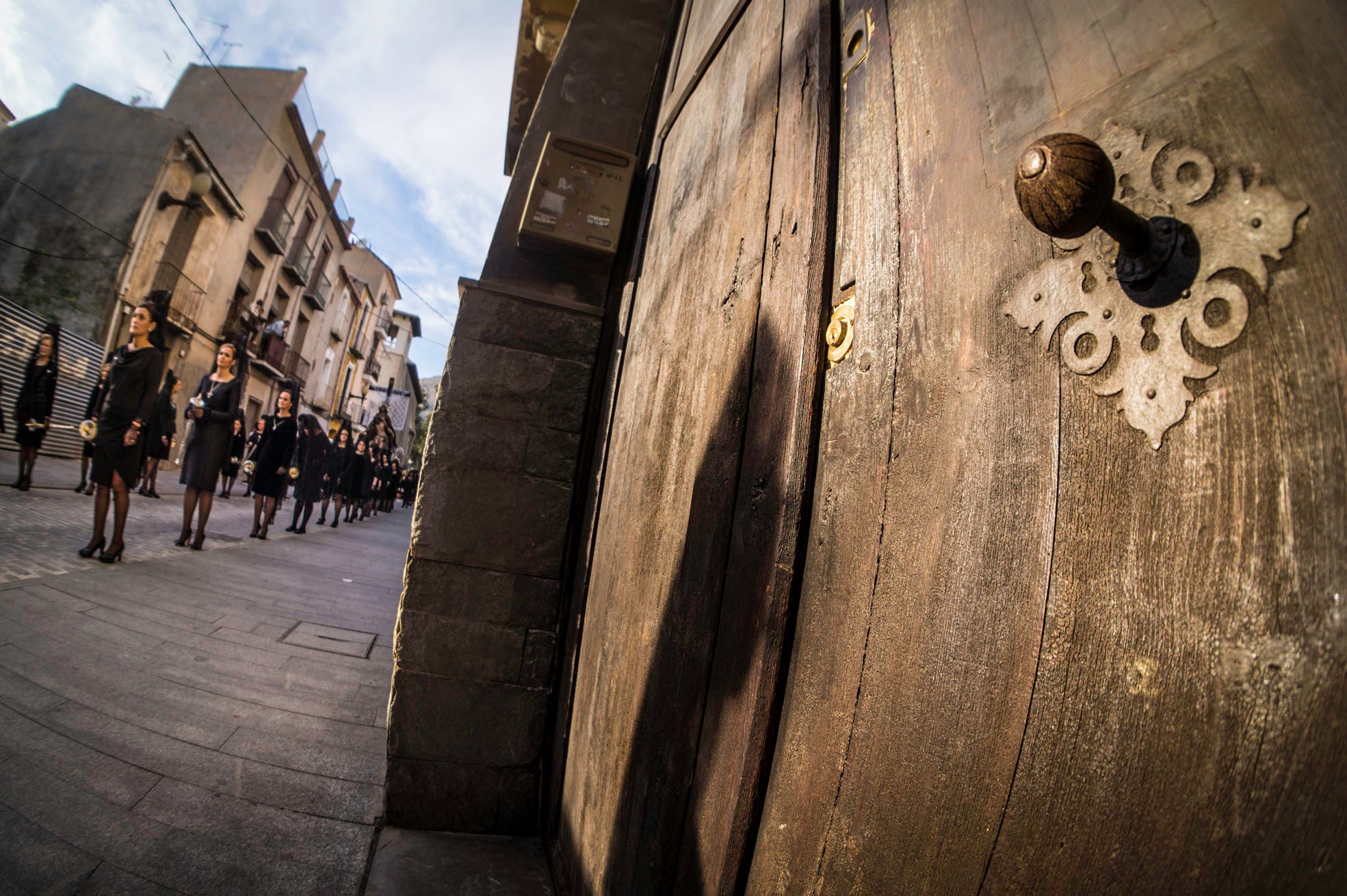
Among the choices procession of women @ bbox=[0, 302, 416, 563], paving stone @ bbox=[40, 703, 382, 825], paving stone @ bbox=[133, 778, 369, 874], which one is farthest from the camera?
procession of women @ bbox=[0, 302, 416, 563]

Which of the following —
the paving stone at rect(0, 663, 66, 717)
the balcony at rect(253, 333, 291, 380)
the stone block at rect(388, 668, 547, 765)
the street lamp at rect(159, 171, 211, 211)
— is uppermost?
the street lamp at rect(159, 171, 211, 211)

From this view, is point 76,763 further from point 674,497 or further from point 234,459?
point 234,459

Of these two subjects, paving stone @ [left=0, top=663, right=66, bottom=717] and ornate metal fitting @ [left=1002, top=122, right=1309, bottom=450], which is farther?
paving stone @ [left=0, top=663, right=66, bottom=717]

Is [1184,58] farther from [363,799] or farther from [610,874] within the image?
[363,799]

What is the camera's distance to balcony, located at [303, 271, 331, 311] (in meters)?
23.3

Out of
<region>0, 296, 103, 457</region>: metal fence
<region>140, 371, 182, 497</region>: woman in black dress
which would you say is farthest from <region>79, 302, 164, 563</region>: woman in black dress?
<region>0, 296, 103, 457</region>: metal fence

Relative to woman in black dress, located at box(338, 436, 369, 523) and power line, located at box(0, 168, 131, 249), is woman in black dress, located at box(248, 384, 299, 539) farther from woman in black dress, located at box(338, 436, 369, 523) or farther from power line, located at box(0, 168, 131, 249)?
power line, located at box(0, 168, 131, 249)

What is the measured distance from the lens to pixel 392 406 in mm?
43094

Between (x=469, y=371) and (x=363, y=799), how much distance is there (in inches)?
60.8

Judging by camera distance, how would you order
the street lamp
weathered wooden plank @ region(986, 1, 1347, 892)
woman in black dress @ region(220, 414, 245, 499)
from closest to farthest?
weathered wooden plank @ region(986, 1, 1347, 892) < woman in black dress @ region(220, 414, 245, 499) < the street lamp

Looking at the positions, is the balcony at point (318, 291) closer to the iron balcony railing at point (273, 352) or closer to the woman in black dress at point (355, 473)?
the iron balcony railing at point (273, 352)

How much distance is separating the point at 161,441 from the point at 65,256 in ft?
33.0

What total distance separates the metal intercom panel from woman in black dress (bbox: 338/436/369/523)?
36.6 ft

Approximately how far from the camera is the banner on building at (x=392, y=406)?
37.5 meters
